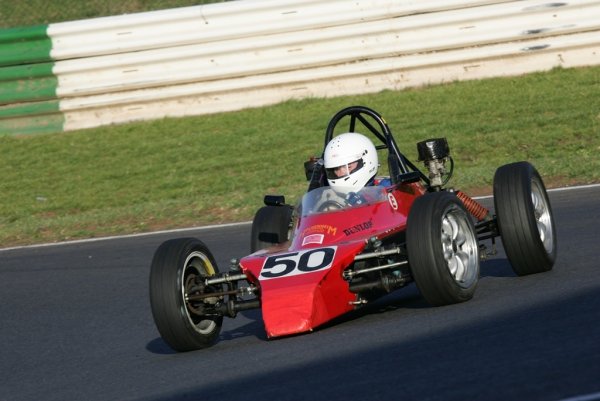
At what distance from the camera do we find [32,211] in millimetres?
15156

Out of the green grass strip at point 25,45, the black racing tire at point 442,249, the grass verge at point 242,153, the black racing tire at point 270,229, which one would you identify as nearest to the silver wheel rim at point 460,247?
the black racing tire at point 442,249

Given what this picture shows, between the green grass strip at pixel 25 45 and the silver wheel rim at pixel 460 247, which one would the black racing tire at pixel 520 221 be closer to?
the silver wheel rim at pixel 460 247

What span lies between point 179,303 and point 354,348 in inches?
50.5

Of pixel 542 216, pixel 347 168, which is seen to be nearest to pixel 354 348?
pixel 347 168

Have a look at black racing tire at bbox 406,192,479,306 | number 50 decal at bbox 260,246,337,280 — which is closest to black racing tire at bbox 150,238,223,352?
number 50 decal at bbox 260,246,337,280

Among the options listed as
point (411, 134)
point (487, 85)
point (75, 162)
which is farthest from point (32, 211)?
point (487, 85)

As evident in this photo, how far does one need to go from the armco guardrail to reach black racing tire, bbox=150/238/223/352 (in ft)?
29.1

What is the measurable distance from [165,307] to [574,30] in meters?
10.1

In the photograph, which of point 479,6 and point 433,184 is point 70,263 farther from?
point 479,6

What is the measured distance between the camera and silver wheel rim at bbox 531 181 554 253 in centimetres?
863

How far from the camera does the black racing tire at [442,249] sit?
713 centimetres

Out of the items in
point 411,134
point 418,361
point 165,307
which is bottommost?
point 418,361

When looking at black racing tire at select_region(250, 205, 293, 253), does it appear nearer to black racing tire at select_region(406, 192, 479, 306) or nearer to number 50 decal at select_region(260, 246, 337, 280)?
number 50 decal at select_region(260, 246, 337, 280)

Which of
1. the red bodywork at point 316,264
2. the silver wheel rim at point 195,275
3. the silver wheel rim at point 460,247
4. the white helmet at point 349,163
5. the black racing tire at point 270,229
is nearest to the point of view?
the red bodywork at point 316,264
